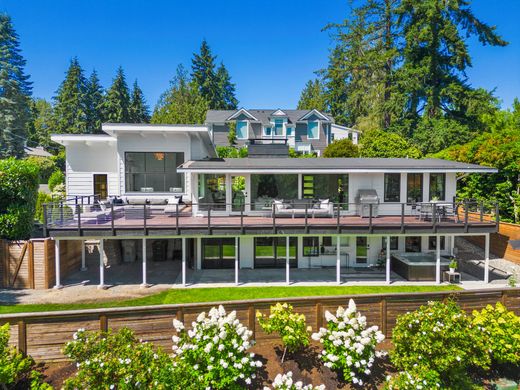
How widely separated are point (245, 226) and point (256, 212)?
253cm

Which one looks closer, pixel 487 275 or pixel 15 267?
pixel 15 267

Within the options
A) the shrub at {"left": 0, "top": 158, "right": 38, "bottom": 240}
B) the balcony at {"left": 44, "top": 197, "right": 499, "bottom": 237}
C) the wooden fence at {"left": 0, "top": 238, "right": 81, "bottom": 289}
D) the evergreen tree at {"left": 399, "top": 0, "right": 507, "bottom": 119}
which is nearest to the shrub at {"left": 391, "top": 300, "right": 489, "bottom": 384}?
the balcony at {"left": 44, "top": 197, "right": 499, "bottom": 237}

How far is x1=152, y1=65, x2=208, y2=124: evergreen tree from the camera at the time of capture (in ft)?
127

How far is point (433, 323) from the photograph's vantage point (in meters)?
5.69

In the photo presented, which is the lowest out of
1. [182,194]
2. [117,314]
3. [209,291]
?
[209,291]

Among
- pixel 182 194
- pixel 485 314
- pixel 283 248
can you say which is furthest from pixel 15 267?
pixel 485 314

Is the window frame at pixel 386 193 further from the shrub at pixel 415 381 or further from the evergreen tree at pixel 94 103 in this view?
the evergreen tree at pixel 94 103

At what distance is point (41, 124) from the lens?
219 feet

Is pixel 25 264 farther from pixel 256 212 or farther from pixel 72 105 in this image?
pixel 72 105

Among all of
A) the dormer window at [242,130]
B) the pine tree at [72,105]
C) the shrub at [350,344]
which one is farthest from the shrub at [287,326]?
the pine tree at [72,105]

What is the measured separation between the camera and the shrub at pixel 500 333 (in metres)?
5.85

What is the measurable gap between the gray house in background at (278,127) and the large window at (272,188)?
70.8ft

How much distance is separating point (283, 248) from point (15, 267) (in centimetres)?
1117

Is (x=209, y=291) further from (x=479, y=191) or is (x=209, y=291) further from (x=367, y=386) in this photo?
(x=479, y=191)
